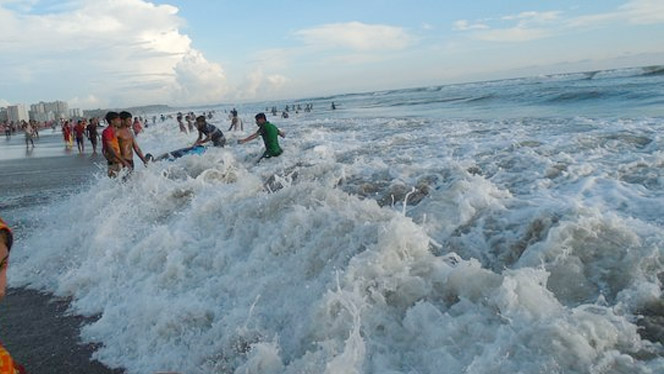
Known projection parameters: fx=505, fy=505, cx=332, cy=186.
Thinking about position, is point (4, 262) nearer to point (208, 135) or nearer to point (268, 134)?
point (268, 134)

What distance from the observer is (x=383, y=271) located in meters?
4.45

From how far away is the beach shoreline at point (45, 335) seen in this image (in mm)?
4398

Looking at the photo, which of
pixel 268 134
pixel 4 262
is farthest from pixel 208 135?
pixel 4 262

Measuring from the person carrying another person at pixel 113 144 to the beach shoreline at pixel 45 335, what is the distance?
4.50 m

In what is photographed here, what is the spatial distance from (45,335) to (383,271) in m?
3.43

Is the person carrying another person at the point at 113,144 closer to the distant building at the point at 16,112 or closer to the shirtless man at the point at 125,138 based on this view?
the shirtless man at the point at 125,138

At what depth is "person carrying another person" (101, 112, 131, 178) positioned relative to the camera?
33.5 ft

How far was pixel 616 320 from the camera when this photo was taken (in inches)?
135

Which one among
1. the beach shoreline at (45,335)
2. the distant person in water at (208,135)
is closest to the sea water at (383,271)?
the beach shoreline at (45,335)

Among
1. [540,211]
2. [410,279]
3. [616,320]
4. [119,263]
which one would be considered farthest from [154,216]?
[616,320]

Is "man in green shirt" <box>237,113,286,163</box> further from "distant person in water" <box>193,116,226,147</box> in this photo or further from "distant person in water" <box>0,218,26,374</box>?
"distant person in water" <box>0,218,26,374</box>

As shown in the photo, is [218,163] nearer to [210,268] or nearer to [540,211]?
[210,268]

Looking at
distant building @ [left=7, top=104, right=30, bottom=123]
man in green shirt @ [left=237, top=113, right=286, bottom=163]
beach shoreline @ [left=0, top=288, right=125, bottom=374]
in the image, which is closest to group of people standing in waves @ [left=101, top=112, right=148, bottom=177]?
man in green shirt @ [left=237, top=113, right=286, bottom=163]

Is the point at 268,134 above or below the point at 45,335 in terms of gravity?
above
